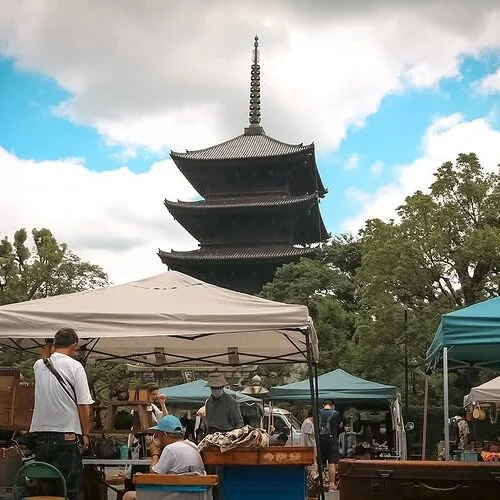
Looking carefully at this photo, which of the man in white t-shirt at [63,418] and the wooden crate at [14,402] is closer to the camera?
the man in white t-shirt at [63,418]

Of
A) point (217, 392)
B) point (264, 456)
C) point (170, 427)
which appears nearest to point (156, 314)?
point (170, 427)

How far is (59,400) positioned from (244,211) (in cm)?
3354

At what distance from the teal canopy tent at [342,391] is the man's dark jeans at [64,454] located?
12.8 meters

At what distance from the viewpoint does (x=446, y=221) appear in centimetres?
2389

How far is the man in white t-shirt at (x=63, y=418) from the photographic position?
17.6 ft

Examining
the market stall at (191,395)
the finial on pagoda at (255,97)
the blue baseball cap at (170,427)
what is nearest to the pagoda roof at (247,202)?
the finial on pagoda at (255,97)

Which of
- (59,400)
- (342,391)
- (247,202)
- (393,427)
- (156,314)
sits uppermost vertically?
(247,202)

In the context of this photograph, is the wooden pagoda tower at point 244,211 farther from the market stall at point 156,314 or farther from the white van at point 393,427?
the market stall at point 156,314

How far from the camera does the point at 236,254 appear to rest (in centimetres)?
3859

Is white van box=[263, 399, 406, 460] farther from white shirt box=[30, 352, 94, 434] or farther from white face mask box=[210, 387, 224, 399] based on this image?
white shirt box=[30, 352, 94, 434]

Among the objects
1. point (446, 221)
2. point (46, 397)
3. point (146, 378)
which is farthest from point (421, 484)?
point (146, 378)

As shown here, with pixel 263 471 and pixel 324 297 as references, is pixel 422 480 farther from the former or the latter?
pixel 324 297

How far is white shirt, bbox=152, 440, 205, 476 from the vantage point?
535 cm

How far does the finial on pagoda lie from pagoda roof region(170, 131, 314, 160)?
1345 millimetres
